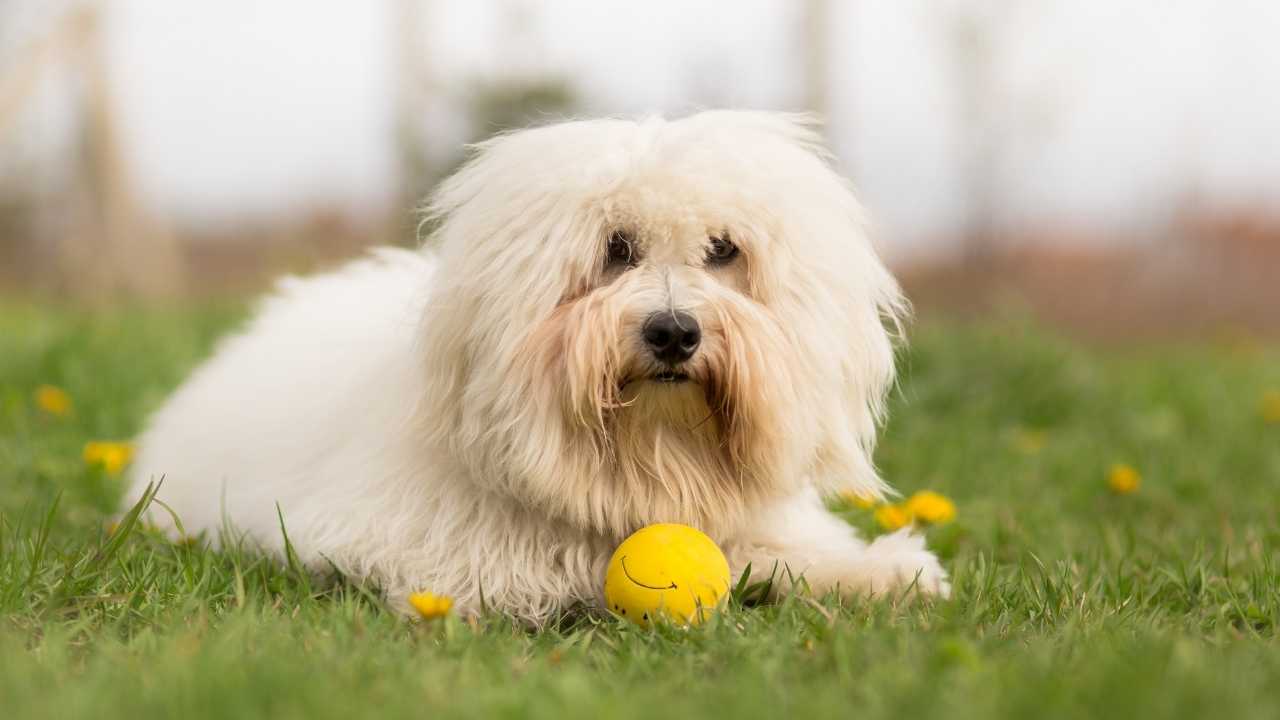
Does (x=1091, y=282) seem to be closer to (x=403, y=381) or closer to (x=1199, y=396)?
(x=1199, y=396)

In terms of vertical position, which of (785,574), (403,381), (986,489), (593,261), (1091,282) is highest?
(593,261)

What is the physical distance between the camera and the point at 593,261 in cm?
273

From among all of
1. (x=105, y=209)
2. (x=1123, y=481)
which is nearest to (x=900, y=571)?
(x=1123, y=481)

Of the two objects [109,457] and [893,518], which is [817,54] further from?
[109,457]

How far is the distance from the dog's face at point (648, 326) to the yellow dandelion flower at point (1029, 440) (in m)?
2.48

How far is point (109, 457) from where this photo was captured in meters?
4.16

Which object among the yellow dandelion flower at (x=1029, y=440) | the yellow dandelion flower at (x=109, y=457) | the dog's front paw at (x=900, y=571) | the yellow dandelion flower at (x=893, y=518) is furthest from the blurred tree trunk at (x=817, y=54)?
the dog's front paw at (x=900, y=571)

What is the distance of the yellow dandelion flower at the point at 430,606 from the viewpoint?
99.6 inches

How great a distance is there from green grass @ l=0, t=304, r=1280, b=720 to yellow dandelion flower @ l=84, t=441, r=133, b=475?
0.17 ft

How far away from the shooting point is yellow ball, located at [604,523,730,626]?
2609 millimetres

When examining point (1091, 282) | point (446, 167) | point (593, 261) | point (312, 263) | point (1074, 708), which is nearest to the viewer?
point (1074, 708)

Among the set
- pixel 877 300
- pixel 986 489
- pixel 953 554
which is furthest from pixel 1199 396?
pixel 877 300

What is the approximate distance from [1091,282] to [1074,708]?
10.3 m

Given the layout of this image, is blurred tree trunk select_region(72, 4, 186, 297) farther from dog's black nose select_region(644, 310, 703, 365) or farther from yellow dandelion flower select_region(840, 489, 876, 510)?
dog's black nose select_region(644, 310, 703, 365)
